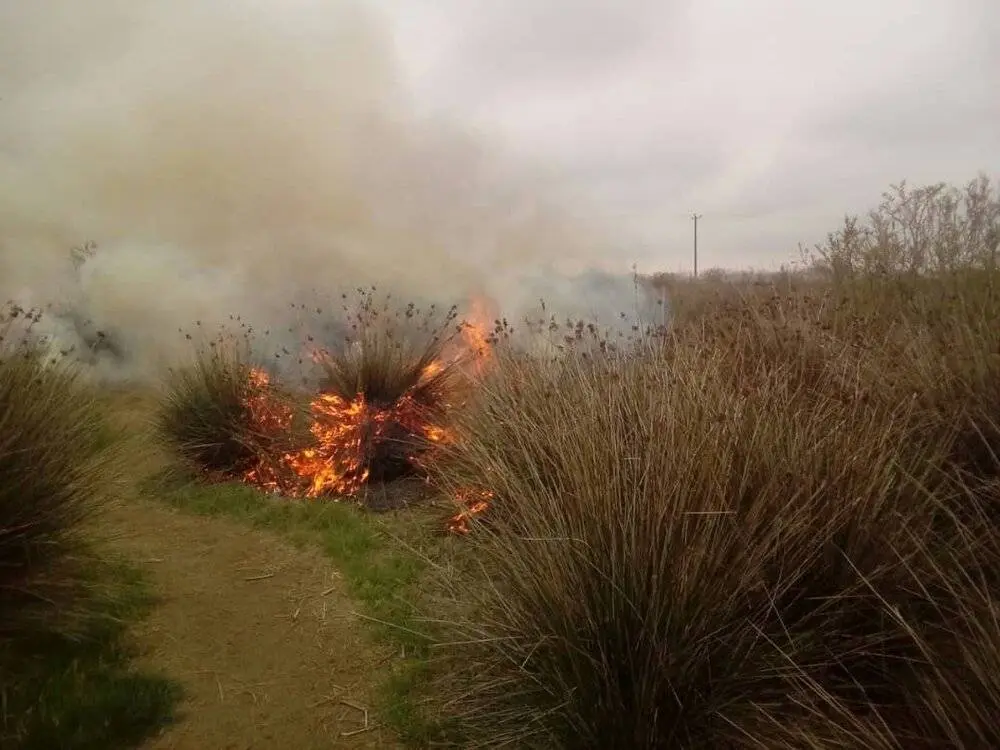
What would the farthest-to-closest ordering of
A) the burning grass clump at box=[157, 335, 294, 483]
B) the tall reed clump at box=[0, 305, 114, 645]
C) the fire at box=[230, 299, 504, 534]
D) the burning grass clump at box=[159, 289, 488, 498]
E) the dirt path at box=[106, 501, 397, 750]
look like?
the burning grass clump at box=[157, 335, 294, 483], the burning grass clump at box=[159, 289, 488, 498], the fire at box=[230, 299, 504, 534], the tall reed clump at box=[0, 305, 114, 645], the dirt path at box=[106, 501, 397, 750]

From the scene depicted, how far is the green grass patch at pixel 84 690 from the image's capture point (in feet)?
8.24

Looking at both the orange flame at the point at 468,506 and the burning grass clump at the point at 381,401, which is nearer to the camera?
the orange flame at the point at 468,506

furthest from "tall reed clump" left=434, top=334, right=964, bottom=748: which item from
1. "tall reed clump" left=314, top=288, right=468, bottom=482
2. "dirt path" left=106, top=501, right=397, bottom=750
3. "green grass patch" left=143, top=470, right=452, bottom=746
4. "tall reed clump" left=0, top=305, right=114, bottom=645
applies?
"tall reed clump" left=314, top=288, right=468, bottom=482

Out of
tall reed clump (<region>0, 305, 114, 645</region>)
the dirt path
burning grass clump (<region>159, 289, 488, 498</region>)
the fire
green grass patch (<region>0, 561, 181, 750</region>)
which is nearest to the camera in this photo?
green grass patch (<region>0, 561, 181, 750</region>)

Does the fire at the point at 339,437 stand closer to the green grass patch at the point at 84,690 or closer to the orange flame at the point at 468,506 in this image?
the orange flame at the point at 468,506

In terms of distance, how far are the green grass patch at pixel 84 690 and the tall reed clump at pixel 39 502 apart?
0.10 meters

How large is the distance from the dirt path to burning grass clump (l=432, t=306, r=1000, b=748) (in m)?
0.49

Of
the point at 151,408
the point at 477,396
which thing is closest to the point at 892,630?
the point at 477,396

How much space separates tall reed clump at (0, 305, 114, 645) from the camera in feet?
9.34

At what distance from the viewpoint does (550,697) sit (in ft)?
7.47

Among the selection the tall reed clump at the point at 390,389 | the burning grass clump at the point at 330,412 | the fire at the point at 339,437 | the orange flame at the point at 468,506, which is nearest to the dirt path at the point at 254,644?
the orange flame at the point at 468,506

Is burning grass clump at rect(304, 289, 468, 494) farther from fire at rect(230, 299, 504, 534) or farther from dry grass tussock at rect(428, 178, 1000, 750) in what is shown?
dry grass tussock at rect(428, 178, 1000, 750)

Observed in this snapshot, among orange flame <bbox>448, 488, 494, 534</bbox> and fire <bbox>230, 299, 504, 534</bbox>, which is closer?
orange flame <bbox>448, 488, 494, 534</bbox>

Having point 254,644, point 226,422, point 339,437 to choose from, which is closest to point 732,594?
point 254,644
